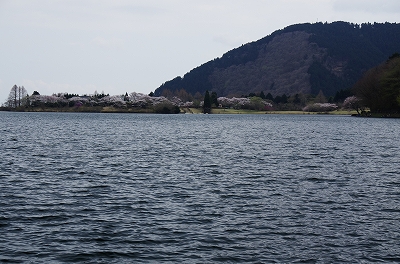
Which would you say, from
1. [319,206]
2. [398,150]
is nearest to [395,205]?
[319,206]

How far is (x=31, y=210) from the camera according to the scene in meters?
24.6

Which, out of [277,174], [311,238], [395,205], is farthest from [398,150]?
[311,238]

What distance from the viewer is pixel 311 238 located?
20.2 meters

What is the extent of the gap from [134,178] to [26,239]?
53.4ft

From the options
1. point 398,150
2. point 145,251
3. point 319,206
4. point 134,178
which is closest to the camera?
point 145,251

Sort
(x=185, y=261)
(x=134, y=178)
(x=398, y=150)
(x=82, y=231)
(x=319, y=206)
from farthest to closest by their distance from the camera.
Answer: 1. (x=398, y=150)
2. (x=134, y=178)
3. (x=319, y=206)
4. (x=82, y=231)
5. (x=185, y=261)

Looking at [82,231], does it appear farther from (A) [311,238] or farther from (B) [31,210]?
(A) [311,238]

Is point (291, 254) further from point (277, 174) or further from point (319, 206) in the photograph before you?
point (277, 174)

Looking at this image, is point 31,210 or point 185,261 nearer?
point 185,261

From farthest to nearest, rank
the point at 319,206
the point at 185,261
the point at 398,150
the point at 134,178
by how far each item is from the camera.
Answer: the point at 398,150 → the point at 134,178 → the point at 319,206 → the point at 185,261

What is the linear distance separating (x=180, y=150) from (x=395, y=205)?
3566cm

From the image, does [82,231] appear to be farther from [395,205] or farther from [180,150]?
[180,150]

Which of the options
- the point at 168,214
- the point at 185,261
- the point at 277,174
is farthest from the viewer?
the point at 277,174

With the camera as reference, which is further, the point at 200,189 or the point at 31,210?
the point at 200,189
